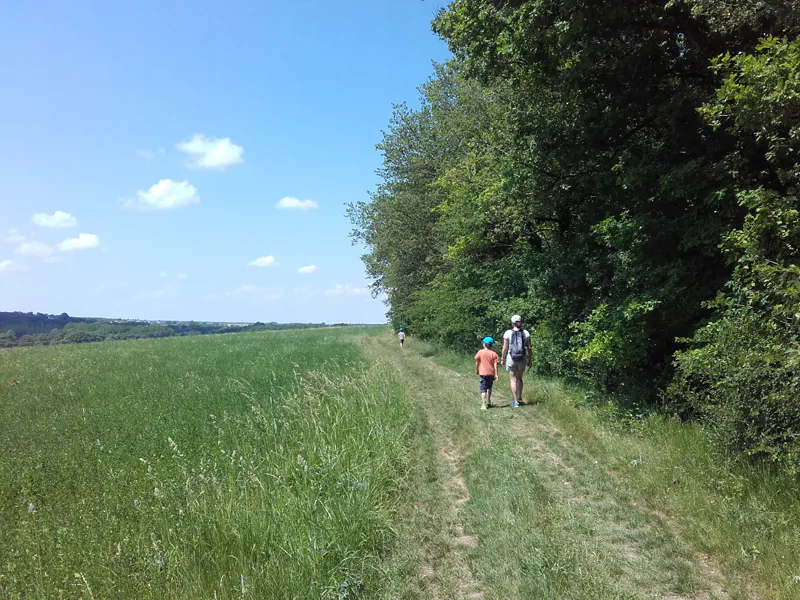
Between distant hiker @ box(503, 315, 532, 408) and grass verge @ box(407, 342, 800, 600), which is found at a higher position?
distant hiker @ box(503, 315, 532, 408)

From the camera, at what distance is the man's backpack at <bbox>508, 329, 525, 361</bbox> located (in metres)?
10.2

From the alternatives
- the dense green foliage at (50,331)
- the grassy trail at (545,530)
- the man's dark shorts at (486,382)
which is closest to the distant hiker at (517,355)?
the man's dark shorts at (486,382)

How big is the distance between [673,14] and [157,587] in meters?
10.2

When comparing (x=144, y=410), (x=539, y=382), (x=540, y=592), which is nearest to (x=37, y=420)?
(x=144, y=410)

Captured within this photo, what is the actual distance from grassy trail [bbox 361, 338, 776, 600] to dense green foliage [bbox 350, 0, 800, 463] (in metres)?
1.42

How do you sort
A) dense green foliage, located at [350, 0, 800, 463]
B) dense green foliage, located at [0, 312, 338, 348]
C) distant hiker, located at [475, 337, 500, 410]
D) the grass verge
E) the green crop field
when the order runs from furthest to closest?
1. dense green foliage, located at [0, 312, 338, 348]
2. distant hiker, located at [475, 337, 500, 410]
3. dense green foliage, located at [350, 0, 800, 463]
4. the green crop field
5. the grass verge

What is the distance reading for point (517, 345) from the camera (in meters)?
10.2

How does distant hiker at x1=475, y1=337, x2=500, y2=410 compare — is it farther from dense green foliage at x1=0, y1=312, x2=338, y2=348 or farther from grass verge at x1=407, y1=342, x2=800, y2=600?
dense green foliage at x1=0, y1=312, x2=338, y2=348

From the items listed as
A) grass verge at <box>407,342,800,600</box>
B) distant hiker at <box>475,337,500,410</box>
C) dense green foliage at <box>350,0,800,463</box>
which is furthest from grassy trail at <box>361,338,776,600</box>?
distant hiker at <box>475,337,500,410</box>

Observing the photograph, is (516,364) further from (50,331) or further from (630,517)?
(50,331)

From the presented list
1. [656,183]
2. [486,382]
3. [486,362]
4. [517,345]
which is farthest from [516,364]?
[656,183]

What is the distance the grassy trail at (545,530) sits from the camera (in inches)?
148

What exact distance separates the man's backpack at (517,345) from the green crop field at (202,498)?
103 inches

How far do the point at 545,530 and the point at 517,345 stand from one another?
5896mm
